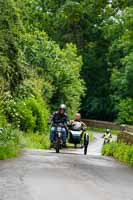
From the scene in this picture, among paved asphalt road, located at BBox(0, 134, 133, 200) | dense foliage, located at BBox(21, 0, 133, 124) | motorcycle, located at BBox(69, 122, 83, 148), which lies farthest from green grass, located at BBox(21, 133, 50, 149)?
dense foliage, located at BBox(21, 0, 133, 124)

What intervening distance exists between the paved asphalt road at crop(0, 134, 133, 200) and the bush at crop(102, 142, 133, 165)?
2122 millimetres

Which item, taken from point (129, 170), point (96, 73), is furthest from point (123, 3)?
point (96, 73)

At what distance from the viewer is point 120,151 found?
21125 mm

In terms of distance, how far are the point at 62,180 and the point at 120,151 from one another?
9.18 m

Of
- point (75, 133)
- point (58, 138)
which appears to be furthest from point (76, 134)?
point (58, 138)

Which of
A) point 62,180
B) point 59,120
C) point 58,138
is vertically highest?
point 59,120

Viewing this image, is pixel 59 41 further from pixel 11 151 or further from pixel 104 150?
pixel 11 151

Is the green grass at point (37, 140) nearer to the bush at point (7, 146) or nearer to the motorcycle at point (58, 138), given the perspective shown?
the motorcycle at point (58, 138)

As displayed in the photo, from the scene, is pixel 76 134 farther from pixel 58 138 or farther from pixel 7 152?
pixel 7 152

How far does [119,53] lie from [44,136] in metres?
37.3

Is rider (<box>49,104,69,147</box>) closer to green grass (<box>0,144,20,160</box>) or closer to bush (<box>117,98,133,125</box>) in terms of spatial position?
green grass (<box>0,144,20,160</box>)

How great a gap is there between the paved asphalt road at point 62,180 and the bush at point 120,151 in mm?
2122

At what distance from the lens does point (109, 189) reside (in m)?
11.4

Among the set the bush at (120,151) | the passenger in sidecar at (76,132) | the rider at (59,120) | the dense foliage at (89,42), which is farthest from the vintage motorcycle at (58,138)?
the dense foliage at (89,42)
